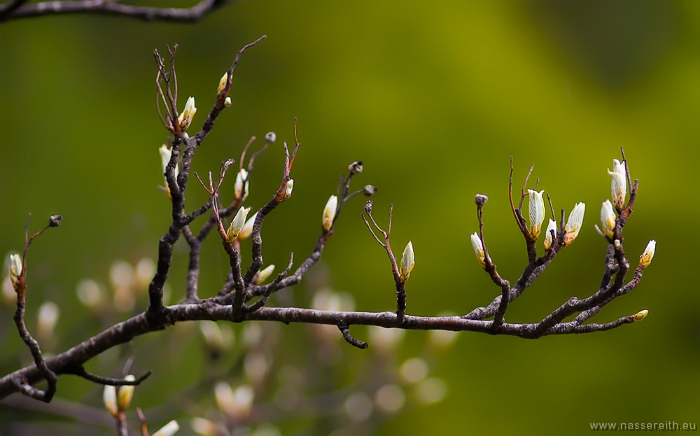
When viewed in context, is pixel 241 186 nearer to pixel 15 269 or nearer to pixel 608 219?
pixel 15 269

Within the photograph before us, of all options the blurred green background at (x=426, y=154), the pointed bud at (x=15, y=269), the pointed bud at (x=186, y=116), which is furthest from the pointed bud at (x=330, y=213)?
the blurred green background at (x=426, y=154)

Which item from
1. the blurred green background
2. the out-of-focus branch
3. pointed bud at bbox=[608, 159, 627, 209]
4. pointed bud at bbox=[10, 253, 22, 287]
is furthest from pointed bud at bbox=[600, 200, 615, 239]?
the blurred green background

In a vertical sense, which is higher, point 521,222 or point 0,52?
point 0,52

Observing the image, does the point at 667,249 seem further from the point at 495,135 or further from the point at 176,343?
the point at 176,343

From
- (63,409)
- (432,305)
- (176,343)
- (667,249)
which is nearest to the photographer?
(63,409)

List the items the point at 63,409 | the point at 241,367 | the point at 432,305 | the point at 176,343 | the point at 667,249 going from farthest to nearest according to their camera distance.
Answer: the point at 432,305 < the point at 667,249 < the point at 176,343 < the point at 241,367 < the point at 63,409

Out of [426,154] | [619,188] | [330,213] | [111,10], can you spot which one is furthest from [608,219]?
[426,154]

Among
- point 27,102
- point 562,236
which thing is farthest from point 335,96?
point 562,236

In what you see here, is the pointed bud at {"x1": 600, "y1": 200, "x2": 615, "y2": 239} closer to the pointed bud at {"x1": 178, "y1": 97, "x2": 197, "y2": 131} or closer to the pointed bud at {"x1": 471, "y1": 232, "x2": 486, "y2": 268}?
the pointed bud at {"x1": 471, "y1": 232, "x2": 486, "y2": 268}

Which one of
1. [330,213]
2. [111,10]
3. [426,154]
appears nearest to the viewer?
[330,213]
